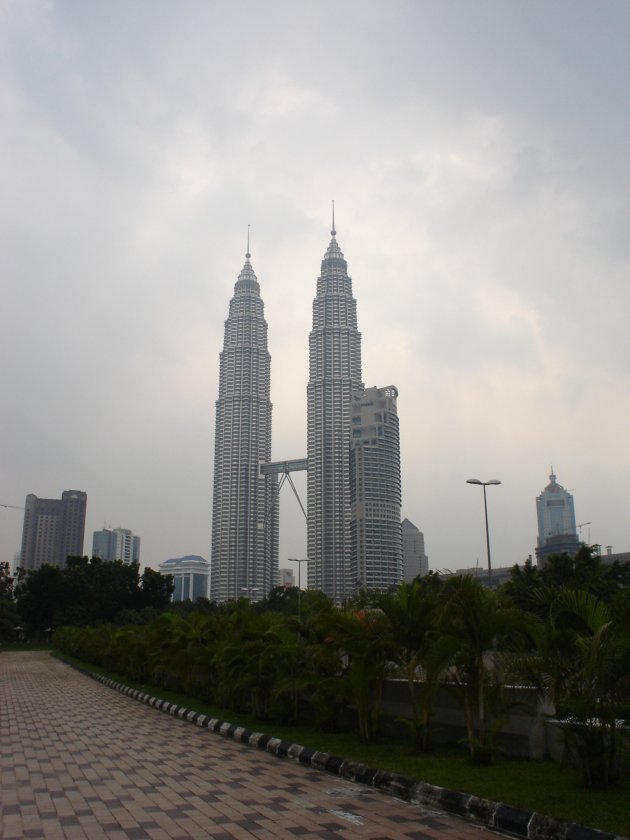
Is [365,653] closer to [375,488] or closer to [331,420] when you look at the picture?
[375,488]

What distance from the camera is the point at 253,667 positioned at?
36.9 ft

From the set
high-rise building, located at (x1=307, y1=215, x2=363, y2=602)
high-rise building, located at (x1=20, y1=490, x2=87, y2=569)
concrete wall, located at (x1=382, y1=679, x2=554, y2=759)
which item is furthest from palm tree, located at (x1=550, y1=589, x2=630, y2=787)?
high-rise building, located at (x1=20, y1=490, x2=87, y2=569)

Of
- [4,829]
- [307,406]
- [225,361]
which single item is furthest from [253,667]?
[225,361]

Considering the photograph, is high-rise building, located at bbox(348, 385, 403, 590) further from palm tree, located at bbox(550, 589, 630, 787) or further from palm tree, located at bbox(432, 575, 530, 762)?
palm tree, located at bbox(550, 589, 630, 787)

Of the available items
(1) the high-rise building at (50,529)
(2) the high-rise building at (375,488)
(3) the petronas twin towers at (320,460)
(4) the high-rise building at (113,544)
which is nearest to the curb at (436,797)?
(2) the high-rise building at (375,488)

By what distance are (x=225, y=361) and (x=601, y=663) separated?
90.3 meters

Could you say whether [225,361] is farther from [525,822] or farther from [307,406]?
[525,822]

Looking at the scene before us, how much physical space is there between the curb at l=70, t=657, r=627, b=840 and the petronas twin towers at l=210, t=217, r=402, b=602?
192ft

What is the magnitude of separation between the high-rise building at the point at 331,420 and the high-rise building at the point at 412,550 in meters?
7.17

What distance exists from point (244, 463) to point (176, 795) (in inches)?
3227

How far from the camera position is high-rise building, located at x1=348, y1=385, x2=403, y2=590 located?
2719 inches

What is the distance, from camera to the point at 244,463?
87.8m

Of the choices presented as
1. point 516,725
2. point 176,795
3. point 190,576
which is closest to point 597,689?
point 516,725

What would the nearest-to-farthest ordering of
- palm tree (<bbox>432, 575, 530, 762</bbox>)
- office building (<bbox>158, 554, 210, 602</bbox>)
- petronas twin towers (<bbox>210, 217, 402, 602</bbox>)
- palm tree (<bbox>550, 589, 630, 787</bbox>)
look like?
palm tree (<bbox>550, 589, 630, 787</bbox>) → palm tree (<bbox>432, 575, 530, 762</bbox>) → petronas twin towers (<bbox>210, 217, 402, 602</bbox>) → office building (<bbox>158, 554, 210, 602</bbox>)
